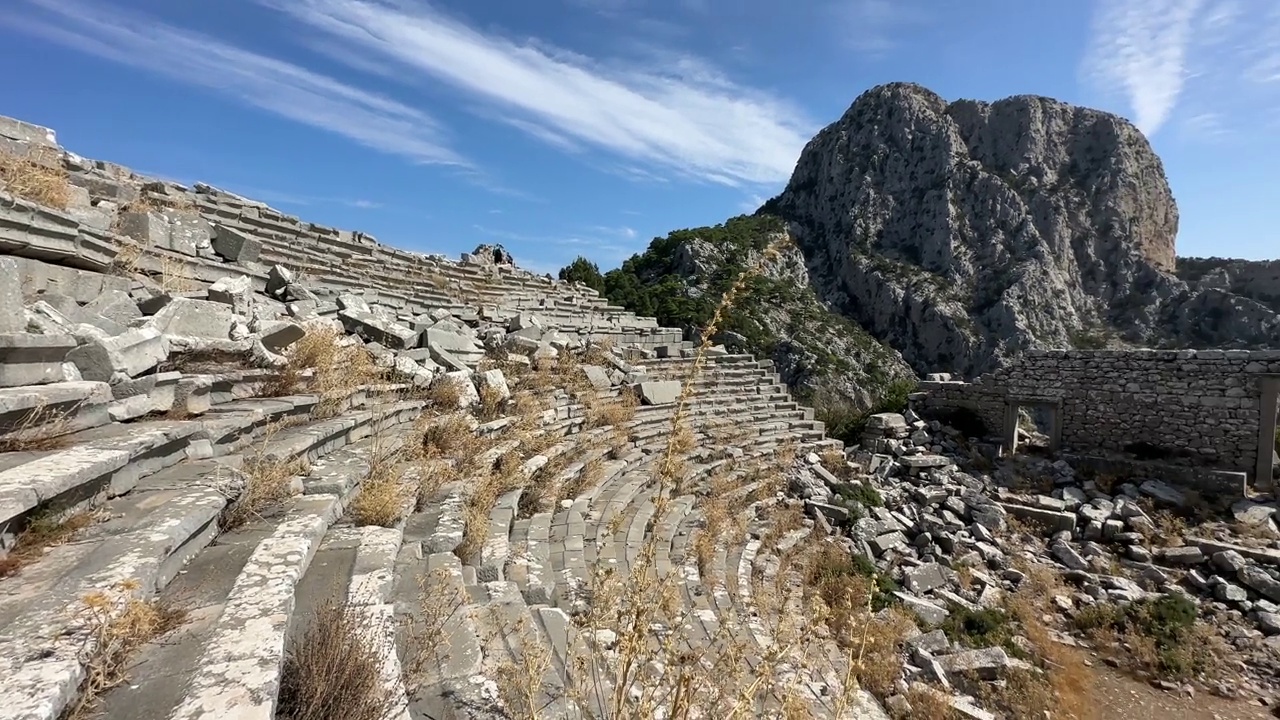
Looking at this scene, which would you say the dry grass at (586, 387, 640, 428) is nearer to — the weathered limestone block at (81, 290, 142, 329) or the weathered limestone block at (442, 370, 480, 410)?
the weathered limestone block at (442, 370, 480, 410)

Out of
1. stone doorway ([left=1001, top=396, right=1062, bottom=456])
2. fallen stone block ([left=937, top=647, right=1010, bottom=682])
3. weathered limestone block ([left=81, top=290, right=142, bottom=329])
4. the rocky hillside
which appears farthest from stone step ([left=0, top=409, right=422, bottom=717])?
the rocky hillside

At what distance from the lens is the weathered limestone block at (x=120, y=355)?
3297 mm

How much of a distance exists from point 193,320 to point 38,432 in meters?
2.70

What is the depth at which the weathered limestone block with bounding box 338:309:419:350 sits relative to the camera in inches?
295

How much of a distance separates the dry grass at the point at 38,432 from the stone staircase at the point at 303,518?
0.01 m

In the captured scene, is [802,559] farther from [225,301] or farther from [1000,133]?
[1000,133]

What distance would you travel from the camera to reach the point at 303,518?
2.90m

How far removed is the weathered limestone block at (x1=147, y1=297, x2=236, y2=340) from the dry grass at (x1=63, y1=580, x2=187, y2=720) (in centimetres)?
349

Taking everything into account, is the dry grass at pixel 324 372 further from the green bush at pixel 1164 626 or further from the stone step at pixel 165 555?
the green bush at pixel 1164 626

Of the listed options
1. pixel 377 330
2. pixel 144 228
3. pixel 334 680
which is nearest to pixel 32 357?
pixel 334 680

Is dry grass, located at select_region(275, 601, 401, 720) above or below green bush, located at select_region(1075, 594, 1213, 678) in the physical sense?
above

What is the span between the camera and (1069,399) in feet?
44.6

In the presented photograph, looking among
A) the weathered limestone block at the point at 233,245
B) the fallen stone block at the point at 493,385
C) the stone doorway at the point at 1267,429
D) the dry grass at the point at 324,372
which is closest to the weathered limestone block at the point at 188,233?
the weathered limestone block at the point at 233,245

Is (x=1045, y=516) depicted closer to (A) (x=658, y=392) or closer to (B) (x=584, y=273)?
(A) (x=658, y=392)
